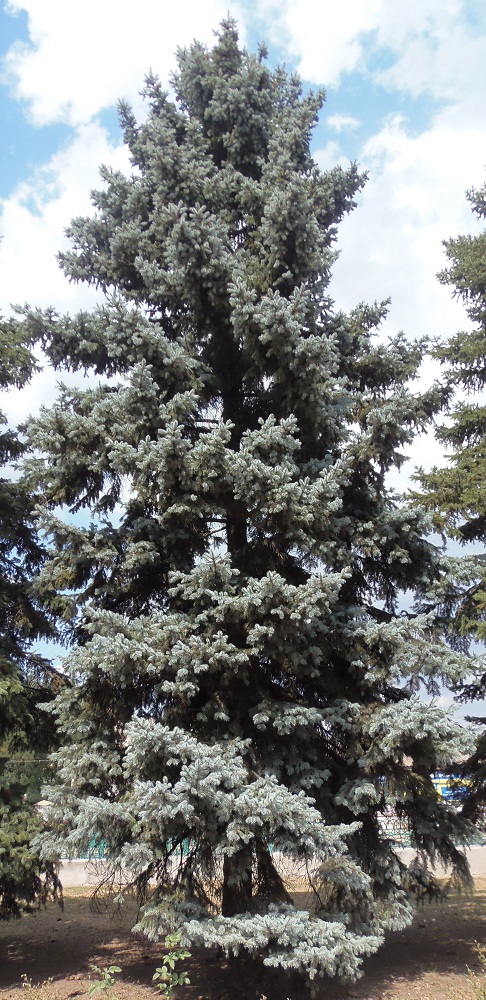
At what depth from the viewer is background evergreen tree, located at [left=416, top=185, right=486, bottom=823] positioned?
852 centimetres

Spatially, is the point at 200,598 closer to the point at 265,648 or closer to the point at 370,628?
the point at 265,648

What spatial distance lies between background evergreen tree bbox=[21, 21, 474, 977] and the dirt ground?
0.89m

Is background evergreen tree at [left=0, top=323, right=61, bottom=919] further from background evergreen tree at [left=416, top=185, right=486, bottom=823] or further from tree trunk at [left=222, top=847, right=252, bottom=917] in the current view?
background evergreen tree at [left=416, top=185, right=486, bottom=823]

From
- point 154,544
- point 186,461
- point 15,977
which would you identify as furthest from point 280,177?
point 15,977

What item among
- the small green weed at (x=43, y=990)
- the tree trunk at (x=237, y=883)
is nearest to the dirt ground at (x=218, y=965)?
the small green weed at (x=43, y=990)

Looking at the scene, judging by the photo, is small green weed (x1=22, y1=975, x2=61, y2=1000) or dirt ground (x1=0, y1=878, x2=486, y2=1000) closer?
small green weed (x1=22, y1=975, x2=61, y2=1000)

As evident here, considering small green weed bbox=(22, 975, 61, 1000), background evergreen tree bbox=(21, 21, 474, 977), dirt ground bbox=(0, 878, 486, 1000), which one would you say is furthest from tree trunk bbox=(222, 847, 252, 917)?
small green weed bbox=(22, 975, 61, 1000)

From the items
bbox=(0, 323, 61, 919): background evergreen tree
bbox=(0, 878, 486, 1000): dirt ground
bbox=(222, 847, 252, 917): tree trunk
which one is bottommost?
bbox=(0, 878, 486, 1000): dirt ground

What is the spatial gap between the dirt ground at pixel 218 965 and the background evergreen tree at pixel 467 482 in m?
1.84

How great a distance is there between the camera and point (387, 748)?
6.57 metres

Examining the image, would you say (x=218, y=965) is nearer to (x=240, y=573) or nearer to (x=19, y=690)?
(x=19, y=690)

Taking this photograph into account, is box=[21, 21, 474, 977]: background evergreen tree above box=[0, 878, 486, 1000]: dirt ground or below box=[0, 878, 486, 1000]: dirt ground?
above

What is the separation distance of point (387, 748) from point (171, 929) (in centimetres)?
252

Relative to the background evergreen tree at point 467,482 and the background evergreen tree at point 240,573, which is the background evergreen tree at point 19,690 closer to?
the background evergreen tree at point 240,573
